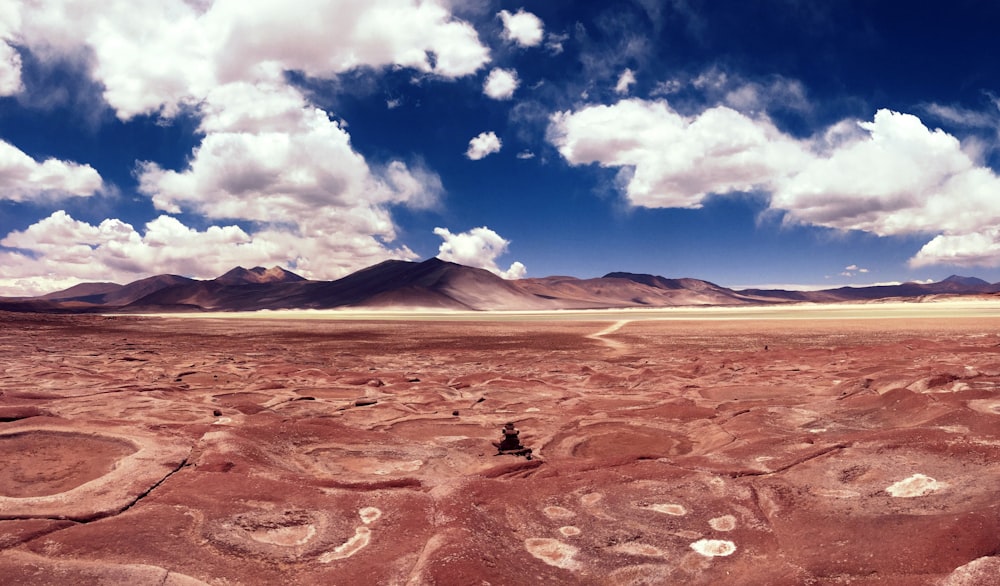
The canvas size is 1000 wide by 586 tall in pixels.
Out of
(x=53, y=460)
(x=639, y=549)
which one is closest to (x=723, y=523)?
(x=639, y=549)

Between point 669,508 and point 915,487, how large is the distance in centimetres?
287

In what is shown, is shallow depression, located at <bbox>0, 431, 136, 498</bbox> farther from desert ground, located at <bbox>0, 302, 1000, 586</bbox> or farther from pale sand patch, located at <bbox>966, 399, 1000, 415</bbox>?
pale sand patch, located at <bbox>966, 399, 1000, 415</bbox>

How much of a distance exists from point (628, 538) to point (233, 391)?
41.9ft

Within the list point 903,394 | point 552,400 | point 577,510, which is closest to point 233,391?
point 552,400

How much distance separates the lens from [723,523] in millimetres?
6008

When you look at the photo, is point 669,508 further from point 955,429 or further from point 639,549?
point 955,429

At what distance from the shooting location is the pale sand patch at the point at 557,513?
6.29 m

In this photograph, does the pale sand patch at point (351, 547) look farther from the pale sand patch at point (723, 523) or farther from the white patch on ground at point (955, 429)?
the white patch on ground at point (955, 429)

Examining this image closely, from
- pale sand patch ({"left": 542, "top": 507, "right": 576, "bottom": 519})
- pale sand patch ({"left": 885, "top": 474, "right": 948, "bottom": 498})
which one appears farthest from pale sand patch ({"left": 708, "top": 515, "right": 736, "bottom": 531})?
pale sand patch ({"left": 885, "top": 474, "right": 948, "bottom": 498})

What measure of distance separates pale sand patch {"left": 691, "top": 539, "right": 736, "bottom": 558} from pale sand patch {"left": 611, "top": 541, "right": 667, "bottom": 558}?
1.25ft

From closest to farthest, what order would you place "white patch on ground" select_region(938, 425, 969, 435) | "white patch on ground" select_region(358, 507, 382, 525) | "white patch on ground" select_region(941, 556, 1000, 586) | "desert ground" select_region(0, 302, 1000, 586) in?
"white patch on ground" select_region(941, 556, 1000, 586)
"desert ground" select_region(0, 302, 1000, 586)
"white patch on ground" select_region(358, 507, 382, 525)
"white patch on ground" select_region(938, 425, 969, 435)

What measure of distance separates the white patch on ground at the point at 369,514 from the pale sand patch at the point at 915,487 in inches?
234

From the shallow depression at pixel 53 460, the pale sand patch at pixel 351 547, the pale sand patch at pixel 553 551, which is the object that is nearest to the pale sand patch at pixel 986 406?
the pale sand patch at pixel 553 551

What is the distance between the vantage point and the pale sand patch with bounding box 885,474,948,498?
6.18 meters
